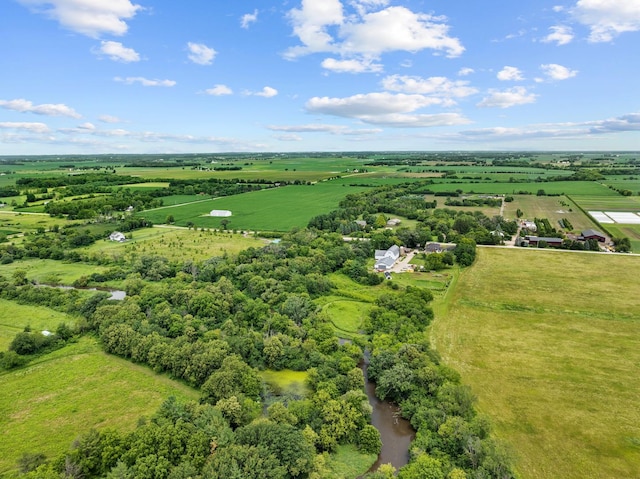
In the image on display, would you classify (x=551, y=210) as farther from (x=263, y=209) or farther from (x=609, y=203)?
(x=263, y=209)

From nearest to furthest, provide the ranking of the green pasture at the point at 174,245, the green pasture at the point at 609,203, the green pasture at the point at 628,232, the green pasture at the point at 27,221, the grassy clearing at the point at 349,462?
the grassy clearing at the point at 349,462 < the green pasture at the point at 174,245 < the green pasture at the point at 628,232 < the green pasture at the point at 27,221 < the green pasture at the point at 609,203

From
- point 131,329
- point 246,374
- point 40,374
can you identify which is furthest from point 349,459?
point 40,374

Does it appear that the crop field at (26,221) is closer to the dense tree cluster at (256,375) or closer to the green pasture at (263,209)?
the green pasture at (263,209)

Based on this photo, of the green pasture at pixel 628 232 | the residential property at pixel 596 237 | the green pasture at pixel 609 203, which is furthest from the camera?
the green pasture at pixel 609 203

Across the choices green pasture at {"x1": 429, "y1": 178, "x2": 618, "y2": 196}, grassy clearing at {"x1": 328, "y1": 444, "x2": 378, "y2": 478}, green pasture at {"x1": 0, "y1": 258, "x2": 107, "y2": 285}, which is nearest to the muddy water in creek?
grassy clearing at {"x1": 328, "y1": 444, "x2": 378, "y2": 478}

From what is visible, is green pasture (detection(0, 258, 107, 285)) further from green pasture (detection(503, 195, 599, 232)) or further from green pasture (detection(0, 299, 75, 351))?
green pasture (detection(503, 195, 599, 232))

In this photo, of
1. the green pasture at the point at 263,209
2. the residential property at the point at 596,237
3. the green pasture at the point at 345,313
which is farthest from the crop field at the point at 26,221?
the residential property at the point at 596,237
